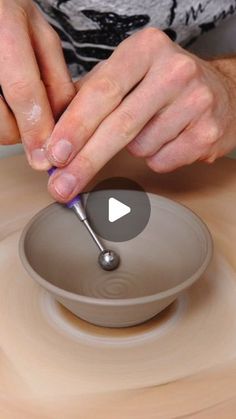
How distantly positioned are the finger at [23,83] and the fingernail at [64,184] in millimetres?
36

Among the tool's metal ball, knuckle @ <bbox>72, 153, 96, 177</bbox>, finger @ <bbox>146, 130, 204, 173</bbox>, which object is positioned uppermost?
knuckle @ <bbox>72, 153, 96, 177</bbox>

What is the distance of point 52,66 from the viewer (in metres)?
0.92

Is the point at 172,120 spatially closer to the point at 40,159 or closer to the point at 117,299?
the point at 40,159

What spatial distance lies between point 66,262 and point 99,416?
11.2 inches

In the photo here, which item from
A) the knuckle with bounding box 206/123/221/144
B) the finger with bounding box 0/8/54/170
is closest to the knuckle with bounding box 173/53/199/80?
the knuckle with bounding box 206/123/221/144

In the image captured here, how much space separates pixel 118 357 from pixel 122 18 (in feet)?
2.82

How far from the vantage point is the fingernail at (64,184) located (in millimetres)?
870

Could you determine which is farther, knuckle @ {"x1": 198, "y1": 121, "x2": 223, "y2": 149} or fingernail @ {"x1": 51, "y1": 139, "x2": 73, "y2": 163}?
knuckle @ {"x1": 198, "y1": 121, "x2": 223, "y2": 149}

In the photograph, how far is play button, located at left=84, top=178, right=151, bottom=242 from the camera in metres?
0.96

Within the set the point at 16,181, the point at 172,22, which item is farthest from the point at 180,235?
the point at 172,22

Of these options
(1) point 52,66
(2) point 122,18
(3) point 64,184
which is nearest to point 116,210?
(3) point 64,184

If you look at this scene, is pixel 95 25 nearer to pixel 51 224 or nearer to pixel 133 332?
pixel 51 224

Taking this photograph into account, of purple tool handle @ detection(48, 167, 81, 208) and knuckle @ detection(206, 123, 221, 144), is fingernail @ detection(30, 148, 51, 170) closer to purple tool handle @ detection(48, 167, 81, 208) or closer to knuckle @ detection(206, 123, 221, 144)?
purple tool handle @ detection(48, 167, 81, 208)

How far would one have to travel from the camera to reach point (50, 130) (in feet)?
2.85
